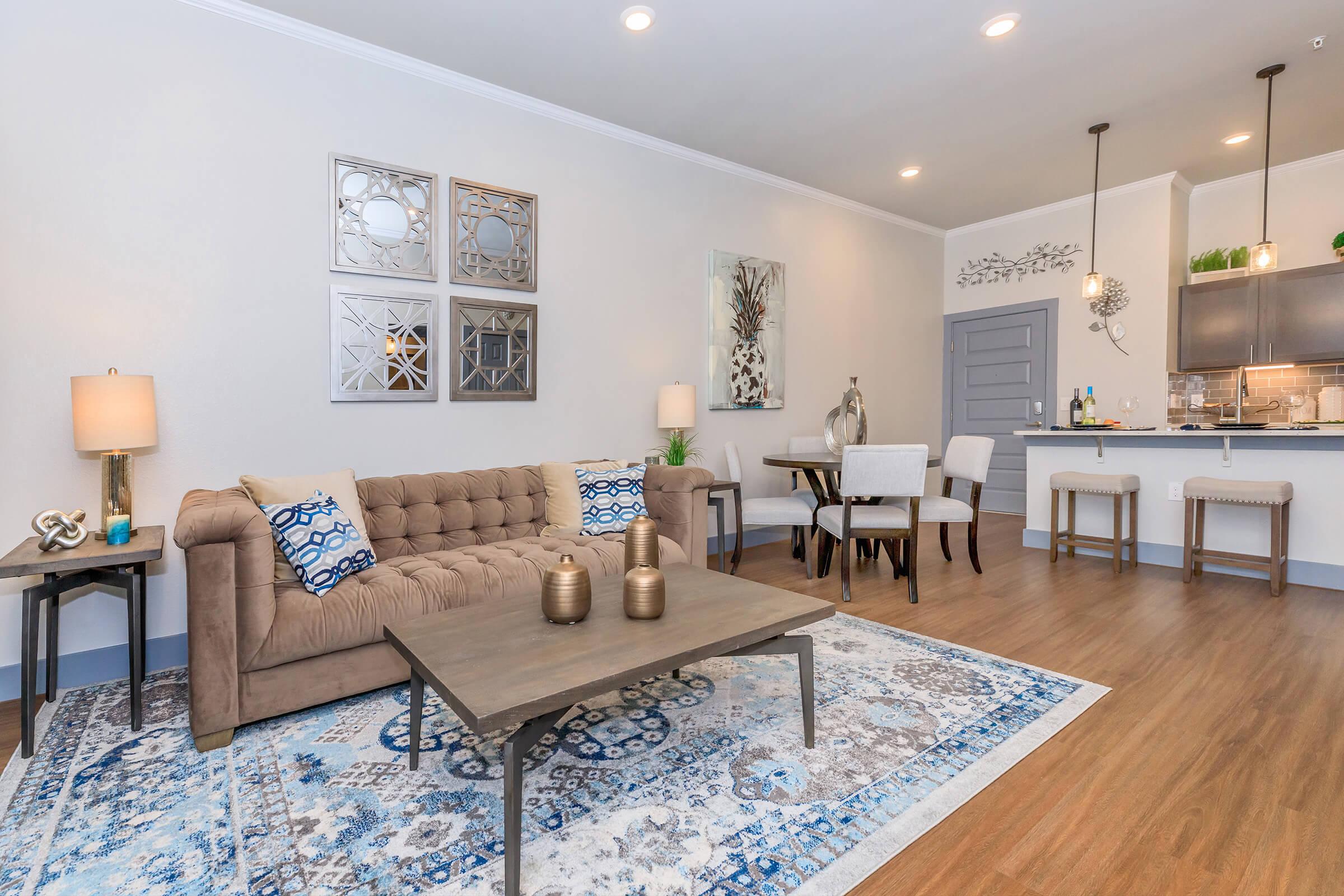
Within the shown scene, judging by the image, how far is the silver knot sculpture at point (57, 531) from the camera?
2131mm

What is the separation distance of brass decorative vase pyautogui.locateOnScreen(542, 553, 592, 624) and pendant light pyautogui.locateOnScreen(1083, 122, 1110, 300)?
4616 mm

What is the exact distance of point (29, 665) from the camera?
6.60ft

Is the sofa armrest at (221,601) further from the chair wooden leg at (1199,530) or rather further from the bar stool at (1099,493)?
the chair wooden leg at (1199,530)

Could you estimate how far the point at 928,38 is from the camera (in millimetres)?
3211

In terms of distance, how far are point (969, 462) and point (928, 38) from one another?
2.56m

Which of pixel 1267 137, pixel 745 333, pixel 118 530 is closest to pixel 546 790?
pixel 118 530

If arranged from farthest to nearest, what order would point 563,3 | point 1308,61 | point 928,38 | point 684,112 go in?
point 684,112, point 1308,61, point 928,38, point 563,3

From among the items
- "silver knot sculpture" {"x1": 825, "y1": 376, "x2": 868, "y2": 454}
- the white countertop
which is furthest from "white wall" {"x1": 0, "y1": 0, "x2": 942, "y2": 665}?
the white countertop

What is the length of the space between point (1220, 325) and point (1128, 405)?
1.11 m

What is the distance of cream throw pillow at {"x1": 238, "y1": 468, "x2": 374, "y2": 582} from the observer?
8.25ft

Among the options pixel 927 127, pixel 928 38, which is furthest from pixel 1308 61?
pixel 928 38

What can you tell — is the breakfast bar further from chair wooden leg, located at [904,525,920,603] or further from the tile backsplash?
chair wooden leg, located at [904,525,920,603]

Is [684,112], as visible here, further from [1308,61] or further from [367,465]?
[1308,61]

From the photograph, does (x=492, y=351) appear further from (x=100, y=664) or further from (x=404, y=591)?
(x=100, y=664)
